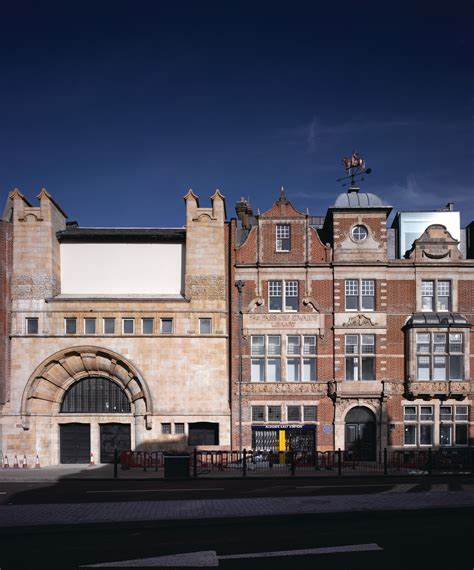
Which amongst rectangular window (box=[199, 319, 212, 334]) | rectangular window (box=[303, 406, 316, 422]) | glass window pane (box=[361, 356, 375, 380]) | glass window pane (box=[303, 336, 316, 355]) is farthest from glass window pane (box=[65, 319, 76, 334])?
glass window pane (box=[361, 356, 375, 380])

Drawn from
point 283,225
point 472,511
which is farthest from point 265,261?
point 472,511

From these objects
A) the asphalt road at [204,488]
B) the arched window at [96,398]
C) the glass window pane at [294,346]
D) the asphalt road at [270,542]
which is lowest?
the asphalt road at [204,488]

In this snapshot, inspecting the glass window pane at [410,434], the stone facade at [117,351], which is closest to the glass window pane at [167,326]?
the stone facade at [117,351]

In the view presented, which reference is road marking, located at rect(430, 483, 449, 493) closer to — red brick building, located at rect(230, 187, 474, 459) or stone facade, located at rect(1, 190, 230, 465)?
red brick building, located at rect(230, 187, 474, 459)

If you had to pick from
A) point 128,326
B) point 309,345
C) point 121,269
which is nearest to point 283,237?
point 309,345

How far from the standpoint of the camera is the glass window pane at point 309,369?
3278 cm

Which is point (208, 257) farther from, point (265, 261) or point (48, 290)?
point (48, 290)

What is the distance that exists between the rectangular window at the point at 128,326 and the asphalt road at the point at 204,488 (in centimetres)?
893

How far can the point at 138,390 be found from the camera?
32094 mm

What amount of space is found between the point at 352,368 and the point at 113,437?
13474 millimetres

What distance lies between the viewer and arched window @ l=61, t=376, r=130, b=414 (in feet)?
107

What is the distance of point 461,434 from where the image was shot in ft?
106

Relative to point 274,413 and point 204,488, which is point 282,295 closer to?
point 274,413

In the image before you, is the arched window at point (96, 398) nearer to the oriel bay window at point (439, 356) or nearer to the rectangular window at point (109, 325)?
the rectangular window at point (109, 325)
